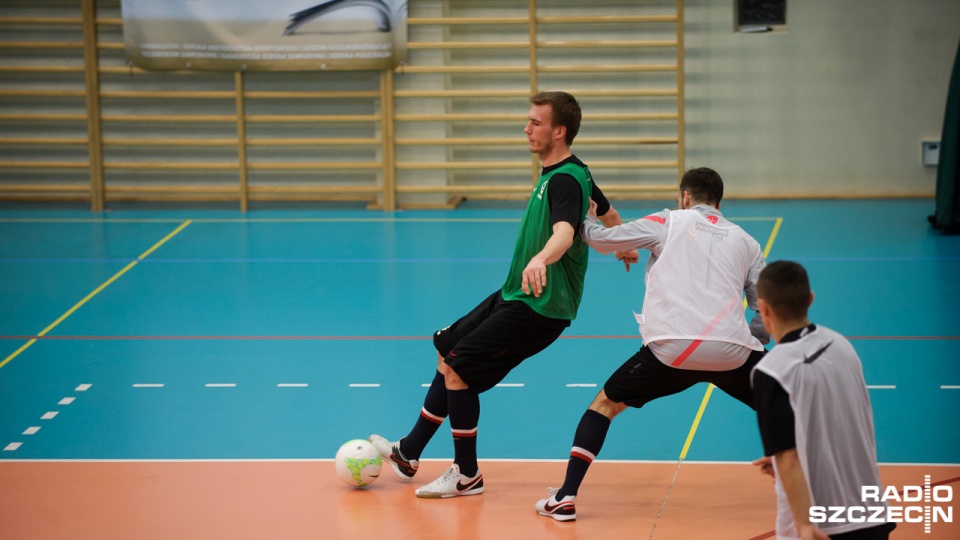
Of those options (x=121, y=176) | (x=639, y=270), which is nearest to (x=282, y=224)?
(x=121, y=176)

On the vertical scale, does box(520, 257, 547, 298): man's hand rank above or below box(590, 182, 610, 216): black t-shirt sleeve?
below

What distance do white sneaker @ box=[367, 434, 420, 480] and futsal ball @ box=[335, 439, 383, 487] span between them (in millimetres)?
92

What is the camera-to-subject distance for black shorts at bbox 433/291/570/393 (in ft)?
15.7

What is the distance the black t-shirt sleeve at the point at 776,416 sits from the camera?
3064 mm

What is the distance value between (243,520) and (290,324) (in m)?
3.49

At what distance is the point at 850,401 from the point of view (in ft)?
10.1

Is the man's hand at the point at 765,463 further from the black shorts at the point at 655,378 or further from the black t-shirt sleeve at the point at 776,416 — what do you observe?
the black shorts at the point at 655,378

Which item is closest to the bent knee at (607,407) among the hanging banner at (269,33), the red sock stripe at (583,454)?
the red sock stripe at (583,454)

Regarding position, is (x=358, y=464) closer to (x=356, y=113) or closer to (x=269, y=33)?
(x=269, y=33)

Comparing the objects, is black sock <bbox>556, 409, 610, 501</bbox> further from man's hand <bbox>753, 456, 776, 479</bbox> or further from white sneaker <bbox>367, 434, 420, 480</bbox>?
man's hand <bbox>753, 456, 776, 479</bbox>

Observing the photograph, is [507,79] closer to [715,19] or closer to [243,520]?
[715,19]

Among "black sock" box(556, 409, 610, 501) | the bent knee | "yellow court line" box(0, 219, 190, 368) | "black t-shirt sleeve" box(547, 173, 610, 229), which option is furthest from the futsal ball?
"yellow court line" box(0, 219, 190, 368)

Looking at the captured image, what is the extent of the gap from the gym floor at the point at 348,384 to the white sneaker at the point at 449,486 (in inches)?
1.7

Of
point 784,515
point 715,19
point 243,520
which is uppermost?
point 715,19
